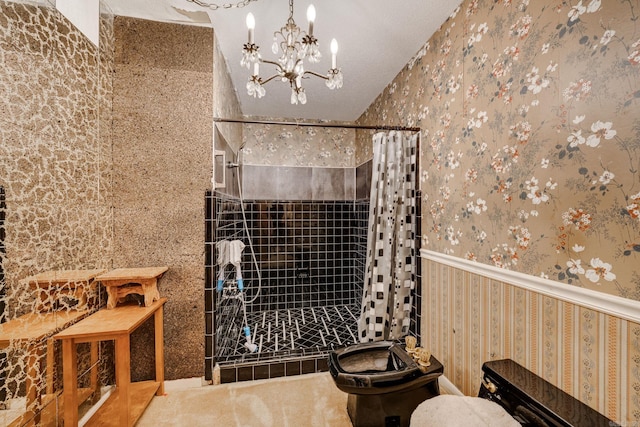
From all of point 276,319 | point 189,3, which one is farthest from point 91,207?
point 276,319

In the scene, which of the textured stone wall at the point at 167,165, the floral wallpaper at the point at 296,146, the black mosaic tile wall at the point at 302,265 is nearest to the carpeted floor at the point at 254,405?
the textured stone wall at the point at 167,165

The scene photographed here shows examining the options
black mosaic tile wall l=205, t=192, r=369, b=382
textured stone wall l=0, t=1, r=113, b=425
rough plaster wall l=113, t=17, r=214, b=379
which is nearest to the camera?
textured stone wall l=0, t=1, r=113, b=425

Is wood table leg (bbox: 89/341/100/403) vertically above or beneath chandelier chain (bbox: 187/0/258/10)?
beneath

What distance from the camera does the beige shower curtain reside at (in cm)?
210

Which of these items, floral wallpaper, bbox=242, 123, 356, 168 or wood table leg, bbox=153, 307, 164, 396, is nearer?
wood table leg, bbox=153, 307, 164, 396

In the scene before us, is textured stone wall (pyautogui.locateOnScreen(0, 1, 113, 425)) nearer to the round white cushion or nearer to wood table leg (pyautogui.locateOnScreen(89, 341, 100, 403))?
wood table leg (pyautogui.locateOnScreen(89, 341, 100, 403))

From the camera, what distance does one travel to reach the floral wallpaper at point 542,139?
0.95 metres

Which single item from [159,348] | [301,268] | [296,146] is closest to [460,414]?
[159,348]

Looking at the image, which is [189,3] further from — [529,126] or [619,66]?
[619,66]

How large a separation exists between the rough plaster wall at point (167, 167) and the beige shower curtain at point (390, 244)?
1233 millimetres

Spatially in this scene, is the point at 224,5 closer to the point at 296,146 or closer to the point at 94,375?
the point at 296,146

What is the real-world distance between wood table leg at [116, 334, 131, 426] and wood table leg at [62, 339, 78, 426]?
0.61 feet

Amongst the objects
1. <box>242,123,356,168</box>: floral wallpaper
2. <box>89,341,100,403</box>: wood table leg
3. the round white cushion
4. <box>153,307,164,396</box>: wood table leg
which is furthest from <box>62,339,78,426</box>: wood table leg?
<box>242,123,356,168</box>: floral wallpaper

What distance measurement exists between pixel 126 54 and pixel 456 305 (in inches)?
108
